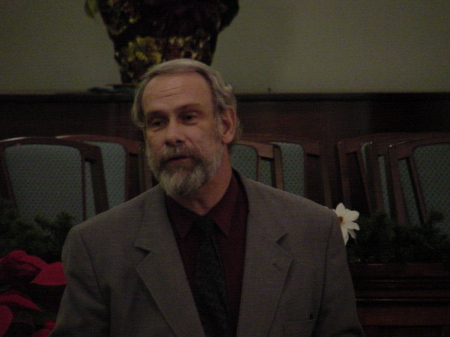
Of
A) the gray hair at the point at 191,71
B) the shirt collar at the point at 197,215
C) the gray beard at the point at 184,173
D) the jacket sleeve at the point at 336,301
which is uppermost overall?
the gray hair at the point at 191,71

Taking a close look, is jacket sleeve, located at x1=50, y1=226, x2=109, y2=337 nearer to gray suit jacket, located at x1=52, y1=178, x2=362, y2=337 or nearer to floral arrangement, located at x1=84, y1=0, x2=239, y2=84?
Result: gray suit jacket, located at x1=52, y1=178, x2=362, y2=337

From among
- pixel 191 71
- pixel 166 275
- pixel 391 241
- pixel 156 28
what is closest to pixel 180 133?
→ pixel 191 71

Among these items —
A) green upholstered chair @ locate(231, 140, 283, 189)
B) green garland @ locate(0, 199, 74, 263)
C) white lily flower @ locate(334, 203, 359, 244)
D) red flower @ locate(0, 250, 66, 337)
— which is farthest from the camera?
green upholstered chair @ locate(231, 140, 283, 189)

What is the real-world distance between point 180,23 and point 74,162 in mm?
817

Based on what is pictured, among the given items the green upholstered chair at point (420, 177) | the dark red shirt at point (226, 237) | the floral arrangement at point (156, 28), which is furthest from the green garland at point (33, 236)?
the floral arrangement at point (156, 28)

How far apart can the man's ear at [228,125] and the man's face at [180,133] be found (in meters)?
0.05

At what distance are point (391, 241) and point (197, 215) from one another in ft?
1.78

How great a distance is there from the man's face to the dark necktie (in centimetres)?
12

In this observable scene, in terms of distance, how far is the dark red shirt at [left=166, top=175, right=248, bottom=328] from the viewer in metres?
1.22

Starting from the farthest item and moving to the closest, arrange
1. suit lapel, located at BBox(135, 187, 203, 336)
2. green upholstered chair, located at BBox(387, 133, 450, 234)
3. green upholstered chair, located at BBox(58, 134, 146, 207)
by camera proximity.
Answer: green upholstered chair, located at BBox(58, 134, 146, 207) < green upholstered chair, located at BBox(387, 133, 450, 234) < suit lapel, located at BBox(135, 187, 203, 336)

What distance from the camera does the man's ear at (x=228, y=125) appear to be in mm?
1325

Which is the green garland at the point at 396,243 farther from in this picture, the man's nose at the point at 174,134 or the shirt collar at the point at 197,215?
the man's nose at the point at 174,134

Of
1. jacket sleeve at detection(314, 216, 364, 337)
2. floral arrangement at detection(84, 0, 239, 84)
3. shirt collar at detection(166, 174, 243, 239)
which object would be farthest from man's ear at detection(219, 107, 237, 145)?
floral arrangement at detection(84, 0, 239, 84)

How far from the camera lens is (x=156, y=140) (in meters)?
1.24
